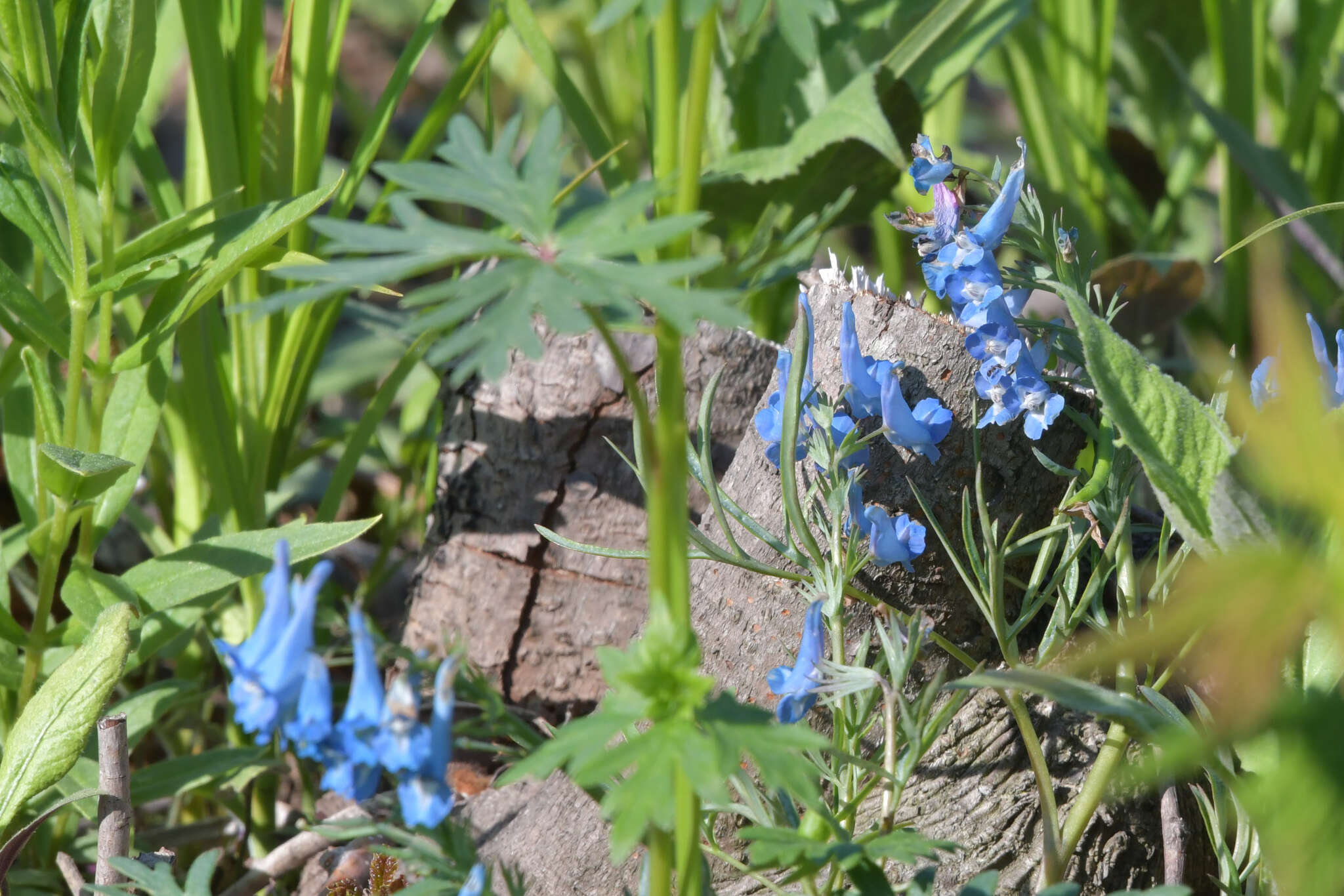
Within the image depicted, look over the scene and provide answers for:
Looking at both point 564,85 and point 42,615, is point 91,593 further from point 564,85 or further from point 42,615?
point 564,85

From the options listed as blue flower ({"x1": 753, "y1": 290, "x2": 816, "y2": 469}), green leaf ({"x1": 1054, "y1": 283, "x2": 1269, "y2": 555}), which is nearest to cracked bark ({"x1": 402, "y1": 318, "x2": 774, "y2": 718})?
blue flower ({"x1": 753, "y1": 290, "x2": 816, "y2": 469})

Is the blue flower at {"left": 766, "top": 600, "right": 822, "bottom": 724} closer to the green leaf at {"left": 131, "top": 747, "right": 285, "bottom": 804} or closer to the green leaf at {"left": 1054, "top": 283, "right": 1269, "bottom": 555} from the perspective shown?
the green leaf at {"left": 1054, "top": 283, "right": 1269, "bottom": 555}

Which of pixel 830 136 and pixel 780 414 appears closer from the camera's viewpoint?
pixel 780 414

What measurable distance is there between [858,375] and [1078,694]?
0.96ft

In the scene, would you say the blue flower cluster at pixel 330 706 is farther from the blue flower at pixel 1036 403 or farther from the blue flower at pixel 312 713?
the blue flower at pixel 1036 403

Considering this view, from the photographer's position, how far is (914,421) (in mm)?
828

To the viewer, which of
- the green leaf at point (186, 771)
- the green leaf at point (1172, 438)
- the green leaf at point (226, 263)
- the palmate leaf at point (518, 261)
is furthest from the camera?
the green leaf at point (186, 771)

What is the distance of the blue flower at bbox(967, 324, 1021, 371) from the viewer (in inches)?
31.8

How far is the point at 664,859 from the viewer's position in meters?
0.57

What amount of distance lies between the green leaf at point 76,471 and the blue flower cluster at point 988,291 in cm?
62

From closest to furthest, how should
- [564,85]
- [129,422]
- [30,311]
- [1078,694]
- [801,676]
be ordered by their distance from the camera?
[1078,694]
[801,676]
[30,311]
[129,422]
[564,85]

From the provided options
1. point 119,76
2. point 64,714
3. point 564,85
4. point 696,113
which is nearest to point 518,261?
point 696,113

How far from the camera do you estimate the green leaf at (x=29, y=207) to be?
3.06 ft

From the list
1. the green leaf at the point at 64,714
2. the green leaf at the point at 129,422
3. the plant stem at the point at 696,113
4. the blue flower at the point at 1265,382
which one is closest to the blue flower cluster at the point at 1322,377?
the blue flower at the point at 1265,382
